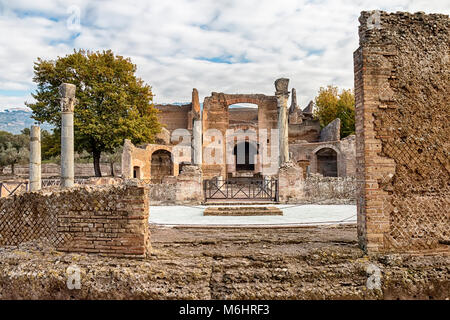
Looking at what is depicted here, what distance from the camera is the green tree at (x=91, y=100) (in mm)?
22094

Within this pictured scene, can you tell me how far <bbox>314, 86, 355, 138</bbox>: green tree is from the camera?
35.3 metres

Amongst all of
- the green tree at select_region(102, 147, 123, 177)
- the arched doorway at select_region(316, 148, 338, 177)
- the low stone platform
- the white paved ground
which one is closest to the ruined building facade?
the arched doorway at select_region(316, 148, 338, 177)

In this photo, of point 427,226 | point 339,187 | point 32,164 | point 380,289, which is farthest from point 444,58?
point 32,164

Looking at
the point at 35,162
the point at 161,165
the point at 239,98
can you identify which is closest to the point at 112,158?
the point at 161,165

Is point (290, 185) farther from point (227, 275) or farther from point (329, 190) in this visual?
point (227, 275)

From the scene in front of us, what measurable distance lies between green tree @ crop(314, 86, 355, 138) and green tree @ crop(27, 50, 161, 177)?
22.9m

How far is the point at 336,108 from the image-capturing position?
125ft

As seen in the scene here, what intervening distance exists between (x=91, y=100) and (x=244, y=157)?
18075 mm

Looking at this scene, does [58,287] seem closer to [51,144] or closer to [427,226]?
[427,226]

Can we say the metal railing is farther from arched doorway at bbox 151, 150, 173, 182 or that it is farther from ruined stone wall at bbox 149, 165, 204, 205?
arched doorway at bbox 151, 150, 173, 182

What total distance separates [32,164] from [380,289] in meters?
12.5

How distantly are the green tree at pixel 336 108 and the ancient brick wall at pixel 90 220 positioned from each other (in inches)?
1274

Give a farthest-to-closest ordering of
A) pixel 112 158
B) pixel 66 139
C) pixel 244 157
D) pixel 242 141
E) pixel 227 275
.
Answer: pixel 112 158
pixel 244 157
pixel 242 141
pixel 66 139
pixel 227 275

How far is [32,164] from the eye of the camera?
12.3 m
